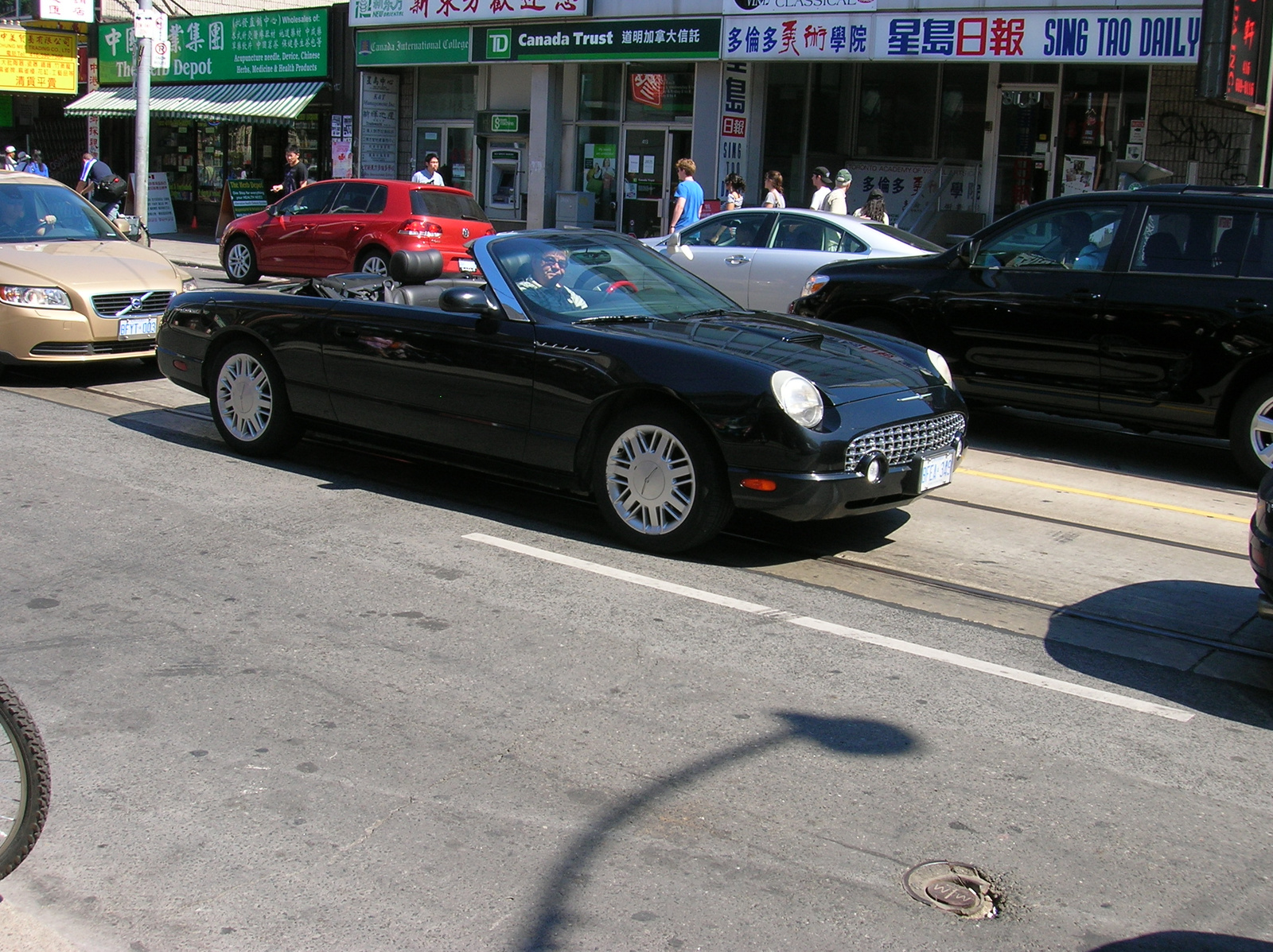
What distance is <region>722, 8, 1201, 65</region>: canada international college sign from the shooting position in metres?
17.0

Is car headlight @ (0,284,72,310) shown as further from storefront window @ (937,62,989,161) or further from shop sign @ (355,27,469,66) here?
shop sign @ (355,27,469,66)

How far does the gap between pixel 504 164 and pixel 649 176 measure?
3761 mm

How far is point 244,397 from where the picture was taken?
27.1 feet

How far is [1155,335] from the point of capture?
881 centimetres

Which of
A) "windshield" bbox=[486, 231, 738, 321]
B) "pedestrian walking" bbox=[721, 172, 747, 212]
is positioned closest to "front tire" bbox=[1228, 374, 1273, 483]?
"windshield" bbox=[486, 231, 738, 321]

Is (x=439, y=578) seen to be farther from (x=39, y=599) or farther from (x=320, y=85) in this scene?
(x=320, y=85)

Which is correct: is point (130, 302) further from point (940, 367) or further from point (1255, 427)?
point (1255, 427)

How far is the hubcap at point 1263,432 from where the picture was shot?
27.8 feet

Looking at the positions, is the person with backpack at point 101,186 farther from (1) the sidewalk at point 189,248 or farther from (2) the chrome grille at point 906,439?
(2) the chrome grille at point 906,439

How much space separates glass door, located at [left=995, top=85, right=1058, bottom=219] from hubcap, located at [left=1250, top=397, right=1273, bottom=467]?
11.9 metres

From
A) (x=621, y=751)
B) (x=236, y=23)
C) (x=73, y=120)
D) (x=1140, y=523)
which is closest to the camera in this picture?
(x=621, y=751)

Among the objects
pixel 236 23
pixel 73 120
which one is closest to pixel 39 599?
pixel 236 23

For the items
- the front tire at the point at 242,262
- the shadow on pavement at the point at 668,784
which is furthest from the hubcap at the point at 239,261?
the shadow on pavement at the point at 668,784

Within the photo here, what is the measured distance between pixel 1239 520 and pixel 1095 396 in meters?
1.63
